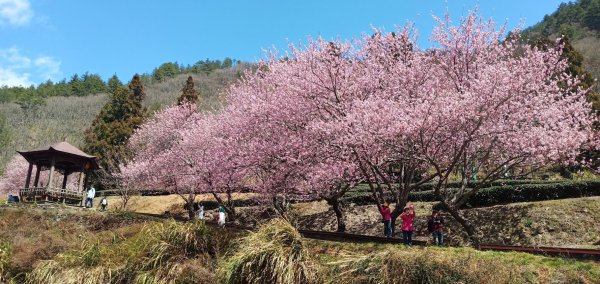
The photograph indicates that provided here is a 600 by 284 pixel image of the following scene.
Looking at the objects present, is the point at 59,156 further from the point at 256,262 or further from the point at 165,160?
the point at 256,262

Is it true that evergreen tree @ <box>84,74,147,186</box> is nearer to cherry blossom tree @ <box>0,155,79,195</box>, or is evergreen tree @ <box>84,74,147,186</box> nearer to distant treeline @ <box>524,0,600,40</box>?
cherry blossom tree @ <box>0,155,79,195</box>

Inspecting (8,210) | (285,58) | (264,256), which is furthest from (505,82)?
(8,210)

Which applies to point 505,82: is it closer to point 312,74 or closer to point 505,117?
point 505,117

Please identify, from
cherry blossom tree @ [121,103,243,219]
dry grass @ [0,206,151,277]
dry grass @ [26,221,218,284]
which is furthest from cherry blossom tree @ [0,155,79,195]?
dry grass @ [26,221,218,284]

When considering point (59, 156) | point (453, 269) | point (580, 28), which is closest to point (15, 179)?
point (59, 156)

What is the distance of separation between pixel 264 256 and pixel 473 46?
10915 millimetres

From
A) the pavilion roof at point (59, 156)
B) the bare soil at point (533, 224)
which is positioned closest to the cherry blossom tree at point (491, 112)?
the bare soil at point (533, 224)

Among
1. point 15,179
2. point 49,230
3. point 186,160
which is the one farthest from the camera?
point 15,179

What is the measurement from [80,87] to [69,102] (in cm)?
1101

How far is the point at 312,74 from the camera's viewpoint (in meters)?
17.5

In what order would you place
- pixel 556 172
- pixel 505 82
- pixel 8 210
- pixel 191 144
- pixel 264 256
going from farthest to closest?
pixel 556 172 → pixel 191 144 → pixel 8 210 → pixel 505 82 → pixel 264 256

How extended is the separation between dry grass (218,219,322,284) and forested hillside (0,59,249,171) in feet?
227

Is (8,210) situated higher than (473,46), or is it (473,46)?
(473,46)

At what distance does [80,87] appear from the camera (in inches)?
4968
